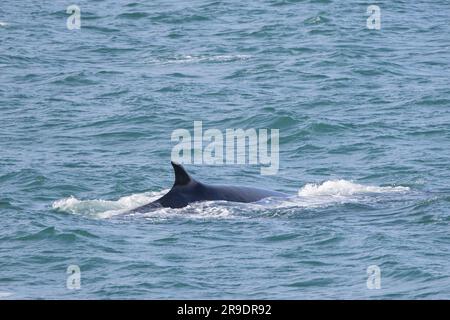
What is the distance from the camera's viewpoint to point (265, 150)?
31.6 metres

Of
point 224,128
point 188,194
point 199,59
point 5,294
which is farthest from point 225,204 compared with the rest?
point 199,59

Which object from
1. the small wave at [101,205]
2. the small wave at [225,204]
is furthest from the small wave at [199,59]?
the small wave at [101,205]

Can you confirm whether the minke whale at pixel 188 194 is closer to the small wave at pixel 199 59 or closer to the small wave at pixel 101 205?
the small wave at pixel 101 205

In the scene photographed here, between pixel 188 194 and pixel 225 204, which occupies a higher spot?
pixel 188 194

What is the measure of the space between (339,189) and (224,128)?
27.2ft

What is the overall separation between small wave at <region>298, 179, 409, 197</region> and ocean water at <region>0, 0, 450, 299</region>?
0.10m

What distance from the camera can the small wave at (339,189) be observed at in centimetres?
2597

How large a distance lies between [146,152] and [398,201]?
8477 mm

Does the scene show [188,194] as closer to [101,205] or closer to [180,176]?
[180,176]

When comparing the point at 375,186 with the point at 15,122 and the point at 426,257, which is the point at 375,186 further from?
the point at 15,122

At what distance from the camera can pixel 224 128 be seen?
34281 millimetres
